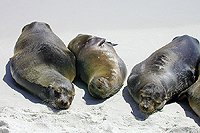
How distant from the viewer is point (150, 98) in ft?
17.6

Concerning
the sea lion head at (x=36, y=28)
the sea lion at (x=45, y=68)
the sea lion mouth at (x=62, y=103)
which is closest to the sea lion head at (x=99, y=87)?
the sea lion at (x=45, y=68)

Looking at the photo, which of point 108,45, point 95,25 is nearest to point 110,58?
point 108,45

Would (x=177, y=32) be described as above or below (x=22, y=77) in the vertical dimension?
below

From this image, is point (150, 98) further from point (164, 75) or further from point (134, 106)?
point (164, 75)

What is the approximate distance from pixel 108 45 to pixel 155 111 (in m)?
1.26

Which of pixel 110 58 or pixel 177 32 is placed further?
pixel 177 32

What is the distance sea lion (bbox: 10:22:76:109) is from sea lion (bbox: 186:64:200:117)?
3.97ft

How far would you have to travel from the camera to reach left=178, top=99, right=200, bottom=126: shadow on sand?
542cm

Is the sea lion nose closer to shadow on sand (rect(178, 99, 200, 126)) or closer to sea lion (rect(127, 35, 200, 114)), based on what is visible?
sea lion (rect(127, 35, 200, 114))

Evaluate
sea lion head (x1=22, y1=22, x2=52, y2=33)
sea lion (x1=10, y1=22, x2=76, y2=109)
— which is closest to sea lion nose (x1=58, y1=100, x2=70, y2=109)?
sea lion (x1=10, y1=22, x2=76, y2=109)

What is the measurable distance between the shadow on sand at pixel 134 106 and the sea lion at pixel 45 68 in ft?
1.99

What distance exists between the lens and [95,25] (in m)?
8.17

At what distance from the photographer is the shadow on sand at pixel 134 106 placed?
17.5 ft

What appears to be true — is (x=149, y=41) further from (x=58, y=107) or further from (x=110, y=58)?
(x=58, y=107)
